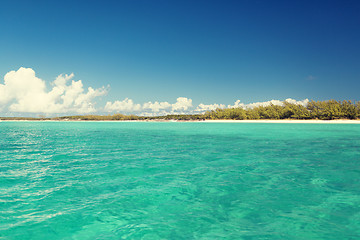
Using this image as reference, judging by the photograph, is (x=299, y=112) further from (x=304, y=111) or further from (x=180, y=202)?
(x=180, y=202)

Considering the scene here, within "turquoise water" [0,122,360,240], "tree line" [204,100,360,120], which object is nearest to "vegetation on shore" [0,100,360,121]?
"tree line" [204,100,360,120]

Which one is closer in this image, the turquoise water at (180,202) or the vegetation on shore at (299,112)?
the turquoise water at (180,202)

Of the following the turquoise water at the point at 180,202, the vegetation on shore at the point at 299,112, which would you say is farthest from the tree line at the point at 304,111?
the turquoise water at the point at 180,202

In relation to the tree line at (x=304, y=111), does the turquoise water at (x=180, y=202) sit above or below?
below

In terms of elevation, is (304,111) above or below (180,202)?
above

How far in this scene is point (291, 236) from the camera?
233 inches

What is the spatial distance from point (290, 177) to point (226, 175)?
118 inches

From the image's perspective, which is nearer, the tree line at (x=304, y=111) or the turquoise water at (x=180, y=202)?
the turquoise water at (x=180, y=202)

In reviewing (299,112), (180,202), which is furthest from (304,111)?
Answer: (180,202)

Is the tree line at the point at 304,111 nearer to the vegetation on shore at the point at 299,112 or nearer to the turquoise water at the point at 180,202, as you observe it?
the vegetation on shore at the point at 299,112

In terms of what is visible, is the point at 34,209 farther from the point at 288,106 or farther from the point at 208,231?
the point at 288,106

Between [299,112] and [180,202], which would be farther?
[299,112]

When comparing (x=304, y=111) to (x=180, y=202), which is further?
(x=304, y=111)

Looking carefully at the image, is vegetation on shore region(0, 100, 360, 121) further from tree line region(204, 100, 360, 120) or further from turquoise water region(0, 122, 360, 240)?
turquoise water region(0, 122, 360, 240)
